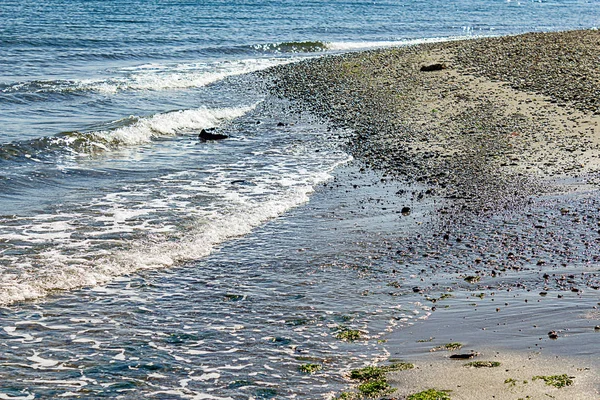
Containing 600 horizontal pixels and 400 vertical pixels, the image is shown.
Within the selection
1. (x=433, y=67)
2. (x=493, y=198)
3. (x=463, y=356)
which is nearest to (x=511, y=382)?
(x=463, y=356)

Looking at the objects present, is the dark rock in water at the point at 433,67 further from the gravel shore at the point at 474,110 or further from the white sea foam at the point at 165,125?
the white sea foam at the point at 165,125

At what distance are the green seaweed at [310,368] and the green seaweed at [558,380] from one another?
2.14 metres

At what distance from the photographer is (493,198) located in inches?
535

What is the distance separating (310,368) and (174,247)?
15.6ft

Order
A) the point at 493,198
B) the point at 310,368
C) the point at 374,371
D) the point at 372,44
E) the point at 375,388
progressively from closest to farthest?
the point at 375,388, the point at 374,371, the point at 310,368, the point at 493,198, the point at 372,44

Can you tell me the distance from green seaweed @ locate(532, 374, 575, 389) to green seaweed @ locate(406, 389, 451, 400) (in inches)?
34.7

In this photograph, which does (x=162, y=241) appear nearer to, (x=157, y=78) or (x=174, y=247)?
(x=174, y=247)

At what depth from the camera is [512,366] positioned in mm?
7219

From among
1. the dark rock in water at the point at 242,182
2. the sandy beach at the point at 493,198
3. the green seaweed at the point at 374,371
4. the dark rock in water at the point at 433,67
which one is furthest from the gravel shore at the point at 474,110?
the green seaweed at the point at 374,371

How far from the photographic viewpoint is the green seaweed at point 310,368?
300 inches

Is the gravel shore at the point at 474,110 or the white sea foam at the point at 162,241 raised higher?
the gravel shore at the point at 474,110

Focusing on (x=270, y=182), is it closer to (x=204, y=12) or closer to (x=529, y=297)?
(x=529, y=297)

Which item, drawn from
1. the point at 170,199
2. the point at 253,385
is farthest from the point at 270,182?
the point at 253,385

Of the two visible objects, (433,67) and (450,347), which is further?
(433,67)
